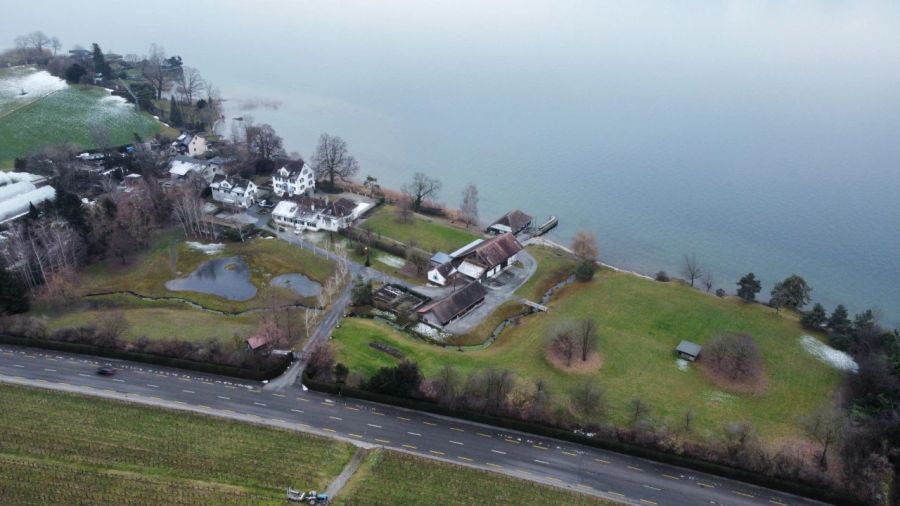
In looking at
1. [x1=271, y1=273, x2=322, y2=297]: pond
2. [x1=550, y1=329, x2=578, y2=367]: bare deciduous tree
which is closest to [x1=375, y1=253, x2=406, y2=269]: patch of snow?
[x1=271, y1=273, x2=322, y2=297]: pond

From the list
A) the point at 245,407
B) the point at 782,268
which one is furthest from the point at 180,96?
the point at 782,268

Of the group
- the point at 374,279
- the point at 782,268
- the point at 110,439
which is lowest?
the point at 110,439

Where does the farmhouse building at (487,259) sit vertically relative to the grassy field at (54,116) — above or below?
below

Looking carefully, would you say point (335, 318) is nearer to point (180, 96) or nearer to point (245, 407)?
point (245, 407)

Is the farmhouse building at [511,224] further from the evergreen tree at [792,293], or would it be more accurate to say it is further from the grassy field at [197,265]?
the evergreen tree at [792,293]

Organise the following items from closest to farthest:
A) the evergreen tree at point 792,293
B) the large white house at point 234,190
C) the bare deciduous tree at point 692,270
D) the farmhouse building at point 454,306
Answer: the farmhouse building at point 454,306 → the evergreen tree at point 792,293 → the bare deciduous tree at point 692,270 → the large white house at point 234,190

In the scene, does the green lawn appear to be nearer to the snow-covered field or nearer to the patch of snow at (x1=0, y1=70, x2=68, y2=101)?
the snow-covered field

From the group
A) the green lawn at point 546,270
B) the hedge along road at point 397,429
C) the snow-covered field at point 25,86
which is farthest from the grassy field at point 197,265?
the snow-covered field at point 25,86
